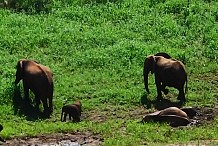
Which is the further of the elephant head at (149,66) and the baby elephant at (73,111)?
the elephant head at (149,66)

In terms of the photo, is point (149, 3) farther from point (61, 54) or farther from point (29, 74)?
point (29, 74)

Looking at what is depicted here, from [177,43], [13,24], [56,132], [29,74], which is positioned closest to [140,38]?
[177,43]

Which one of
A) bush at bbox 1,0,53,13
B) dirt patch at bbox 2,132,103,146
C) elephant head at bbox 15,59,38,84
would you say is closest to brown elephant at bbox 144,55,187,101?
elephant head at bbox 15,59,38,84

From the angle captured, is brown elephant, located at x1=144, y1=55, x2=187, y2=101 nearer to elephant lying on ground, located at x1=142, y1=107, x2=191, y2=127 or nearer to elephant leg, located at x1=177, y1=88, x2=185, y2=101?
elephant leg, located at x1=177, y1=88, x2=185, y2=101

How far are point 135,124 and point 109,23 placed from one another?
7827mm

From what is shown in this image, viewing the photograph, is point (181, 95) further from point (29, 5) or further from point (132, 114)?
point (29, 5)

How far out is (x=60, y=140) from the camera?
13.7 meters

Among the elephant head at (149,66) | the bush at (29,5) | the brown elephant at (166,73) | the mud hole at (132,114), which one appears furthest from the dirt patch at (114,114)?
the bush at (29,5)

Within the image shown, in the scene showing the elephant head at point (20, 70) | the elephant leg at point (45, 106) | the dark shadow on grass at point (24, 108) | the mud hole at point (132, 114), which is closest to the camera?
the mud hole at point (132, 114)

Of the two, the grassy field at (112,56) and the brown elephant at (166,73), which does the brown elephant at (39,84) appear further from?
the brown elephant at (166,73)

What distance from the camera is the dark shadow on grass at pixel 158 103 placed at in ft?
53.1

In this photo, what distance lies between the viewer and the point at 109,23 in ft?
71.4

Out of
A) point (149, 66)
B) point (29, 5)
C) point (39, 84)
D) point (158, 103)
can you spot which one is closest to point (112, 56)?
point (149, 66)

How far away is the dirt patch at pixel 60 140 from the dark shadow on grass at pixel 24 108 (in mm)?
1509
